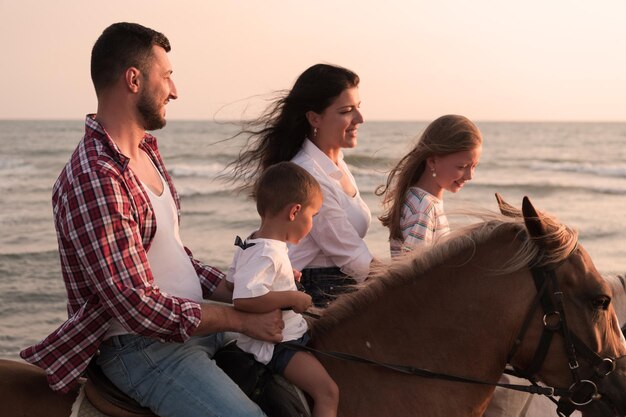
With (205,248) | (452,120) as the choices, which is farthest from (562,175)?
(452,120)

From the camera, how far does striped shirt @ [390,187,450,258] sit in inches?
173

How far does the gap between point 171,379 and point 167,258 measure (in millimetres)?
485

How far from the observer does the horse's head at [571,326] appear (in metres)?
3.06

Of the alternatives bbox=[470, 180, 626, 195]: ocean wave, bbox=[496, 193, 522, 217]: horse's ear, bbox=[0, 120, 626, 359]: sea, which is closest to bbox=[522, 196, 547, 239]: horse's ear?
bbox=[496, 193, 522, 217]: horse's ear

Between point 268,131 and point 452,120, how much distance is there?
1128 millimetres

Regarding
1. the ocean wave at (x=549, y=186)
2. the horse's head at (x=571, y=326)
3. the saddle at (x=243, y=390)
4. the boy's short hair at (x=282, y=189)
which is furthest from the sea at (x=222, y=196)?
the saddle at (x=243, y=390)

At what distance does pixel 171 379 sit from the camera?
2.97 metres

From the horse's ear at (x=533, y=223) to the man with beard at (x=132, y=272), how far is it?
41.2 inches

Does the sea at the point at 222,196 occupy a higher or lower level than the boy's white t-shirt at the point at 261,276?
lower

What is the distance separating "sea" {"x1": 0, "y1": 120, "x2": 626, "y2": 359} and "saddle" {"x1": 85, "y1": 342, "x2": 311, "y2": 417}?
113cm

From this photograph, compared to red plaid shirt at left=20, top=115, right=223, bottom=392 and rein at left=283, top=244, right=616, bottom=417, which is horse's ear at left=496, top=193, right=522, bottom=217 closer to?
rein at left=283, top=244, right=616, bottom=417

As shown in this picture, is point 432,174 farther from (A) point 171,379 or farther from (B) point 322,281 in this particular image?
(A) point 171,379

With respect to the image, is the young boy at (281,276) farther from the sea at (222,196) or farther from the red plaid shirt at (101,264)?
the sea at (222,196)

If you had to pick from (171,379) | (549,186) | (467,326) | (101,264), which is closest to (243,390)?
(171,379)
